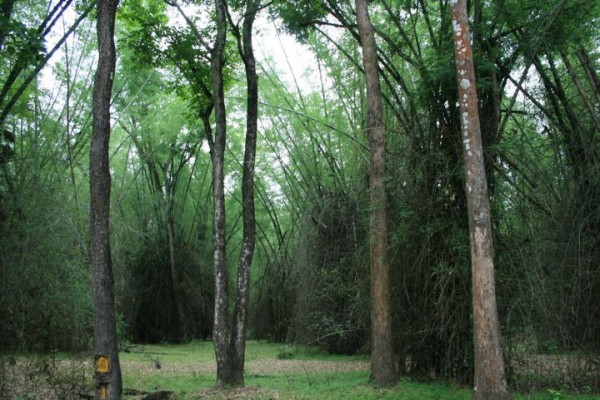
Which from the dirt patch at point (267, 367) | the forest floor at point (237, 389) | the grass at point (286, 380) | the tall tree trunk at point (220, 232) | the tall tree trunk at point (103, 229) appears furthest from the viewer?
the dirt patch at point (267, 367)

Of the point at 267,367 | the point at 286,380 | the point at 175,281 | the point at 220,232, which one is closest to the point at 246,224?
the point at 220,232

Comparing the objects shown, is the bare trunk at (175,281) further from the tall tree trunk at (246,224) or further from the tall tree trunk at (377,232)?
the tall tree trunk at (377,232)

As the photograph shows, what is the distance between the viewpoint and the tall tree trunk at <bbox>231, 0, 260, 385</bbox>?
823 cm

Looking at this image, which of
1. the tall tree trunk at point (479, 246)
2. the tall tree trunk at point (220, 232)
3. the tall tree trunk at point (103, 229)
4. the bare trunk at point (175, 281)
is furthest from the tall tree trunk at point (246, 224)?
the bare trunk at point (175, 281)

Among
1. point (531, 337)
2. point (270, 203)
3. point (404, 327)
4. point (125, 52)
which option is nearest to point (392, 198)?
point (404, 327)

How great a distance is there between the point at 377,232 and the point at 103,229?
12.5 feet

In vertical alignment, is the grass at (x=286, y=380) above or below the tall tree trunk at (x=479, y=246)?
below

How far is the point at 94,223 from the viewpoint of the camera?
551 centimetres

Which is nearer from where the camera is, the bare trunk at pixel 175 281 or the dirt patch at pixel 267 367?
the dirt patch at pixel 267 367

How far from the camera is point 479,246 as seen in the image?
598 centimetres

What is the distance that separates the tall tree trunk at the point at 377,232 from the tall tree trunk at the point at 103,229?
3545 mm

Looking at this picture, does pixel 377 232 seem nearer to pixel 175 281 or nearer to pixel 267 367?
pixel 267 367

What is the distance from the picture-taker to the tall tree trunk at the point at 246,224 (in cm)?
823

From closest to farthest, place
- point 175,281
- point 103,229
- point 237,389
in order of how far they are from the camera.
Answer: point 103,229 → point 237,389 → point 175,281
